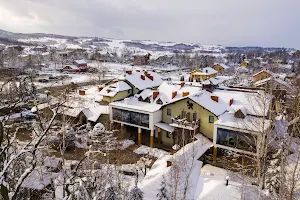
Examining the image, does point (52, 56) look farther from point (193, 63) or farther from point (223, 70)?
point (223, 70)

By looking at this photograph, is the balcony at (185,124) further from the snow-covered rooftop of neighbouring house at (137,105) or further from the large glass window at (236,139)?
the snow-covered rooftop of neighbouring house at (137,105)

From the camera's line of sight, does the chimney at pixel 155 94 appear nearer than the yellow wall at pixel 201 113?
No

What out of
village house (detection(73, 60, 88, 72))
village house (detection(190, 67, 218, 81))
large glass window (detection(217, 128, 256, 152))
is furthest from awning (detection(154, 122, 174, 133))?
village house (detection(73, 60, 88, 72))

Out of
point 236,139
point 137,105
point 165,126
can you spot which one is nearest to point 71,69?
point 137,105

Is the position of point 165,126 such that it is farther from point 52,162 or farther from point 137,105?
point 52,162

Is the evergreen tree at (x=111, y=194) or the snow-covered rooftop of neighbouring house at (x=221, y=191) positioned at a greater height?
the evergreen tree at (x=111, y=194)

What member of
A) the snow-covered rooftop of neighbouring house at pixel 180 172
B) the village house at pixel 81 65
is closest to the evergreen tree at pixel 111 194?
the snow-covered rooftop of neighbouring house at pixel 180 172

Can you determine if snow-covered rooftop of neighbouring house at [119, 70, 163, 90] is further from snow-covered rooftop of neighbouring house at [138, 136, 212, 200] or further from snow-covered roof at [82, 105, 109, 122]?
snow-covered rooftop of neighbouring house at [138, 136, 212, 200]
